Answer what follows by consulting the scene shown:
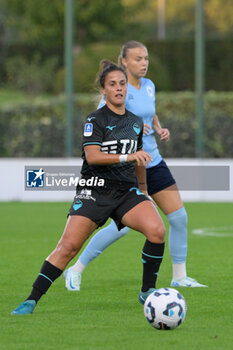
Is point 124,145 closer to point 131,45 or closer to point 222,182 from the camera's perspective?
point 131,45

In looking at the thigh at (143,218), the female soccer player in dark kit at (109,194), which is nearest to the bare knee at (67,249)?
the female soccer player in dark kit at (109,194)

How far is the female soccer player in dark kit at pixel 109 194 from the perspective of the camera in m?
7.16

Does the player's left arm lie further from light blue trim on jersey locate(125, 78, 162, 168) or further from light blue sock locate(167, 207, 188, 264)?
light blue sock locate(167, 207, 188, 264)

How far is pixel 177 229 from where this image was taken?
28.9 ft

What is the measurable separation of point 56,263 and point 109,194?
26.4 inches

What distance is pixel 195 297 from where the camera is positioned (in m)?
8.17

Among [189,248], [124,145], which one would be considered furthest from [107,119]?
[189,248]

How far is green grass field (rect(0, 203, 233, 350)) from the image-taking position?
248 inches

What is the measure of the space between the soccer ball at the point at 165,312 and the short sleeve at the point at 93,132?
1.28 metres

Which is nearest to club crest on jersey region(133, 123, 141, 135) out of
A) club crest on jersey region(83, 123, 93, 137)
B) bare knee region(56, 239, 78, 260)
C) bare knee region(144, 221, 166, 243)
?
club crest on jersey region(83, 123, 93, 137)

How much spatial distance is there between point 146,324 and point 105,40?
29529mm

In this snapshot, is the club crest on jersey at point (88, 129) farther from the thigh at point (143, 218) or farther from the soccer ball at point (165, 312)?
the soccer ball at point (165, 312)

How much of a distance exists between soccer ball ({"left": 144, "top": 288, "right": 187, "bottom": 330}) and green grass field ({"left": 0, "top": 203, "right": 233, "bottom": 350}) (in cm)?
6

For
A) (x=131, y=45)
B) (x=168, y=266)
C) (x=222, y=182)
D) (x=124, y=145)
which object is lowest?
(x=222, y=182)
